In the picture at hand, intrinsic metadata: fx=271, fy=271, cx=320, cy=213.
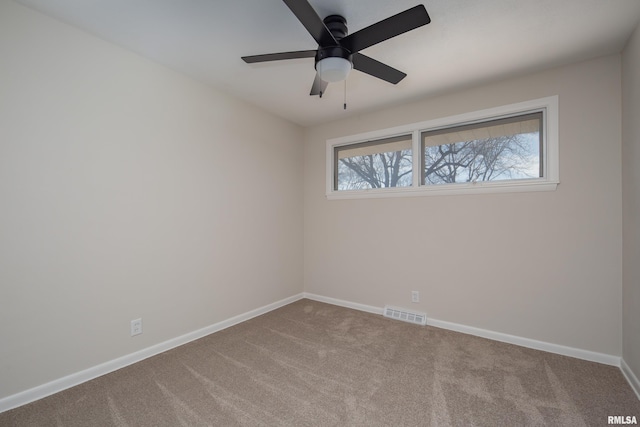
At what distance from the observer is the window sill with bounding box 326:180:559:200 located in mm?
2439

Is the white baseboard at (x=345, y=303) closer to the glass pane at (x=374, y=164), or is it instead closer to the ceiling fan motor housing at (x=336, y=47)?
the glass pane at (x=374, y=164)

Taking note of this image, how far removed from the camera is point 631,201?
77.2 inches

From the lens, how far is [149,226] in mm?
2314

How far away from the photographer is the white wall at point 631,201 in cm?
185

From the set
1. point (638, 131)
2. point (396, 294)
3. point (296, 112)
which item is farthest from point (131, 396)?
point (638, 131)

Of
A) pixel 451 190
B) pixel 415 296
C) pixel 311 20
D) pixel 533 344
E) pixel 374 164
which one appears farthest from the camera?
pixel 374 164

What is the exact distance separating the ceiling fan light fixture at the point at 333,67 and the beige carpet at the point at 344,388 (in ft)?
6.86

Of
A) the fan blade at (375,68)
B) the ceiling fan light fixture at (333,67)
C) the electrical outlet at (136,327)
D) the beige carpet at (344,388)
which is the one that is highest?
the fan blade at (375,68)

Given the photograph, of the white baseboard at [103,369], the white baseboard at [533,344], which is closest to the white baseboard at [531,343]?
the white baseboard at [533,344]

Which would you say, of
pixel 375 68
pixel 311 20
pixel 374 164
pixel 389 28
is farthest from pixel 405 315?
pixel 311 20

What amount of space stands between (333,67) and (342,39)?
0.50 ft


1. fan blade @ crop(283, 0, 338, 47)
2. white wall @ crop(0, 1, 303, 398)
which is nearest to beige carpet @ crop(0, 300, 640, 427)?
white wall @ crop(0, 1, 303, 398)

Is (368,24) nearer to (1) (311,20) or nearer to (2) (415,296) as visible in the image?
(1) (311,20)

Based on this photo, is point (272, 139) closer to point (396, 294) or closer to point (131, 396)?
point (396, 294)
